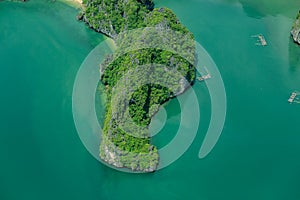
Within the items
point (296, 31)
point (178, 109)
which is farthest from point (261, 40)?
point (178, 109)

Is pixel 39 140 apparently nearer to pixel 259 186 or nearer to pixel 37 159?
pixel 37 159

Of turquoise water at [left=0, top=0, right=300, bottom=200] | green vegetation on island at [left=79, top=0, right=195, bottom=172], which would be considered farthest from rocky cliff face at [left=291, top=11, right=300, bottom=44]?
green vegetation on island at [left=79, top=0, right=195, bottom=172]

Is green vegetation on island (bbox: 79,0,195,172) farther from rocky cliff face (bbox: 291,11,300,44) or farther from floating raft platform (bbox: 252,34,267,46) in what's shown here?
rocky cliff face (bbox: 291,11,300,44)

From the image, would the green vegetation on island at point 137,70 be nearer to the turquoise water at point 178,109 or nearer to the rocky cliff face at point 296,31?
the turquoise water at point 178,109

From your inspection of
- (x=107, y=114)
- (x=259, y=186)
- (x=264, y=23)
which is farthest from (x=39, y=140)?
(x=264, y=23)

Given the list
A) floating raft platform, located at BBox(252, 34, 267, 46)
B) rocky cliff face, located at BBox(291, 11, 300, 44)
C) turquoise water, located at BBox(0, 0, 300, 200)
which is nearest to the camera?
turquoise water, located at BBox(0, 0, 300, 200)
